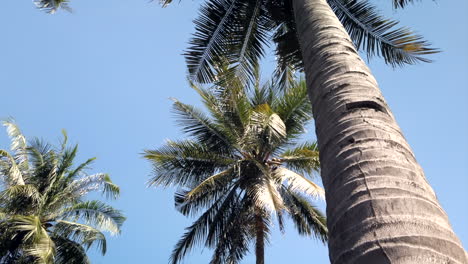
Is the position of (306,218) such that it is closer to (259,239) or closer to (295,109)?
(259,239)

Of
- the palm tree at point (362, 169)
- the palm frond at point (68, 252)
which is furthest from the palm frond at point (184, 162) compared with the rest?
the palm tree at point (362, 169)

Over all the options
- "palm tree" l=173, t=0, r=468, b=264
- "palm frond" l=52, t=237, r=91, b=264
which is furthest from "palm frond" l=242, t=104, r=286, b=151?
"palm frond" l=52, t=237, r=91, b=264

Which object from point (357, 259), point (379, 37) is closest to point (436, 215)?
point (357, 259)

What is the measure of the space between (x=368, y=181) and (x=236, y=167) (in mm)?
11897

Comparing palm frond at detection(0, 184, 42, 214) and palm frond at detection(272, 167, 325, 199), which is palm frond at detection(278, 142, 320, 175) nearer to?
palm frond at detection(272, 167, 325, 199)

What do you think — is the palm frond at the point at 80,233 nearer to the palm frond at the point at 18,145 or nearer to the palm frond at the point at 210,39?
the palm frond at the point at 18,145

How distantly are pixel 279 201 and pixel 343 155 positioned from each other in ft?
30.3

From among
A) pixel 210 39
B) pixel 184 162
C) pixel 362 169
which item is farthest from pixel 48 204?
pixel 362 169

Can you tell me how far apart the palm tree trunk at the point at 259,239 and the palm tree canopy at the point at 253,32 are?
223 inches

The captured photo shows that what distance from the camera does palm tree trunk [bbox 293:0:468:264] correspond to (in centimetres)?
169

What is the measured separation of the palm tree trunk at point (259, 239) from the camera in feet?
39.6

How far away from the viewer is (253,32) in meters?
8.75

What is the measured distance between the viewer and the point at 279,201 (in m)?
11.3

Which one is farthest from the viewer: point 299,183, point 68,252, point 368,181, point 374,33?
point 68,252
